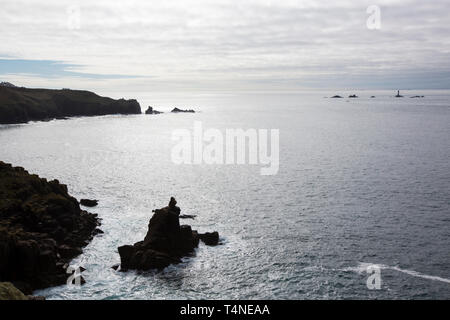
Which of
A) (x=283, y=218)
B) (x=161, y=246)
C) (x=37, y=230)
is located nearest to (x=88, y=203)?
(x=37, y=230)

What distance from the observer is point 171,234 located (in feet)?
157

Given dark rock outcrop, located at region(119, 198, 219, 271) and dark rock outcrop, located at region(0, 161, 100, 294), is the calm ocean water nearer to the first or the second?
dark rock outcrop, located at region(119, 198, 219, 271)

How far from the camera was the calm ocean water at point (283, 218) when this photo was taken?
131 feet

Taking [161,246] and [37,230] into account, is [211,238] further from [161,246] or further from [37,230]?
[37,230]

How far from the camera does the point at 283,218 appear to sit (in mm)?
59844

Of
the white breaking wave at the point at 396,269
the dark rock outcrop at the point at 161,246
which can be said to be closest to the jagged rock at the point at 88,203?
the dark rock outcrop at the point at 161,246

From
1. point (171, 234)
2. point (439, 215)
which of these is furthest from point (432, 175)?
point (171, 234)

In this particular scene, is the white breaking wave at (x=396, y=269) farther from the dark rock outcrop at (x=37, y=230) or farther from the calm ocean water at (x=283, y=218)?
the dark rock outcrop at (x=37, y=230)

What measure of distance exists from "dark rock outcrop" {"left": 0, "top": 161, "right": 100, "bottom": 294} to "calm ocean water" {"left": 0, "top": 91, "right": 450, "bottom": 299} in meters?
2.22

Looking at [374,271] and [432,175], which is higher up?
[432,175]

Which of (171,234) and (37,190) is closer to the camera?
(171,234)
